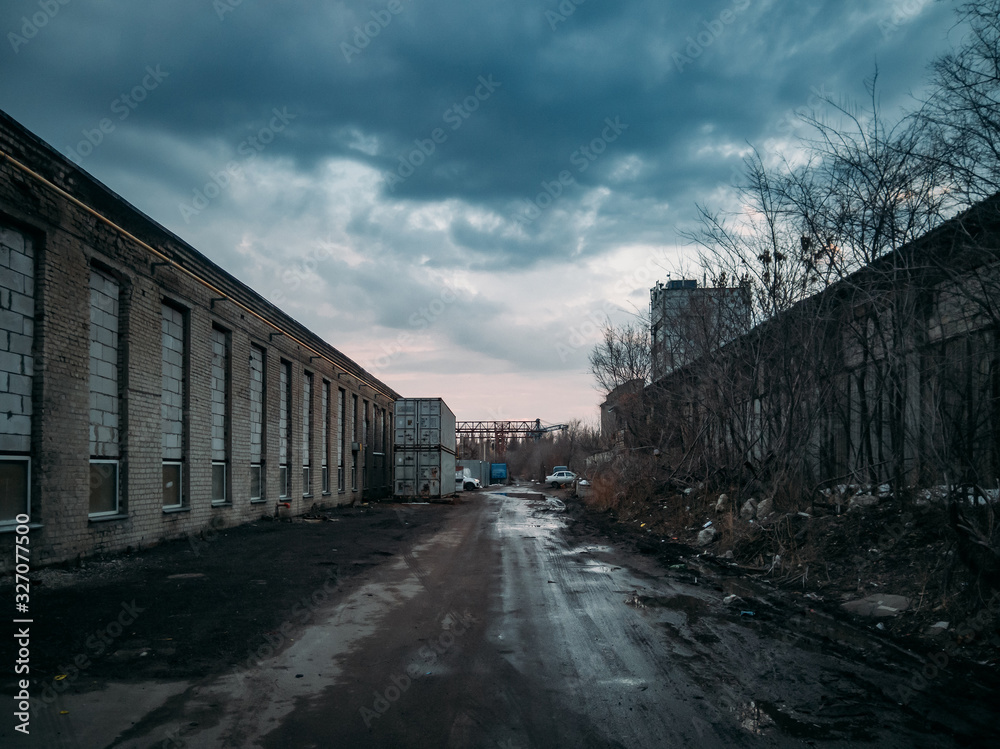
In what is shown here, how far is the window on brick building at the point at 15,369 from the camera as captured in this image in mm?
9719

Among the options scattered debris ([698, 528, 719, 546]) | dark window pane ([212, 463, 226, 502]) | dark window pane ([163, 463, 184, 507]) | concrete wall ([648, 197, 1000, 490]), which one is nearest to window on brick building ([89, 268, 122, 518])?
dark window pane ([163, 463, 184, 507])

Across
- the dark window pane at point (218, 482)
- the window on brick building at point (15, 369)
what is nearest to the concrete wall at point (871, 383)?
the window on brick building at point (15, 369)

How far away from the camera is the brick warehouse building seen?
396 inches

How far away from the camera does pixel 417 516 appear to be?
2469 centimetres

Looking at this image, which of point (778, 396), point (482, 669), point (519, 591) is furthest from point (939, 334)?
point (482, 669)

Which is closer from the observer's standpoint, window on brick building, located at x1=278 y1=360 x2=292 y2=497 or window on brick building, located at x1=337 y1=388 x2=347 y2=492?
window on brick building, located at x1=278 y1=360 x2=292 y2=497

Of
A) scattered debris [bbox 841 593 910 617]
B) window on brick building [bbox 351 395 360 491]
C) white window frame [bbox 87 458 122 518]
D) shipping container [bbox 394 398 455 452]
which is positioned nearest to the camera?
scattered debris [bbox 841 593 910 617]

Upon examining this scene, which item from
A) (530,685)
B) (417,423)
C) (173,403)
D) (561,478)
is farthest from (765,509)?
(561,478)

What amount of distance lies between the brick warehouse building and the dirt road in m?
5.16

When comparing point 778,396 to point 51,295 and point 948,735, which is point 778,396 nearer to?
point 948,735

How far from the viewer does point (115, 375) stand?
12727 mm

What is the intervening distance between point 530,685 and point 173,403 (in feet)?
40.9

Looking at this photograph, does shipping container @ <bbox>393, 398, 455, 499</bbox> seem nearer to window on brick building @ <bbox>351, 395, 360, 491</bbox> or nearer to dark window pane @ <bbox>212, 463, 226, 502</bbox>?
window on brick building @ <bbox>351, 395, 360, 491</bbox>

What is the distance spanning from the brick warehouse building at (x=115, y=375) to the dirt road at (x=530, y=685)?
5.16 metres
